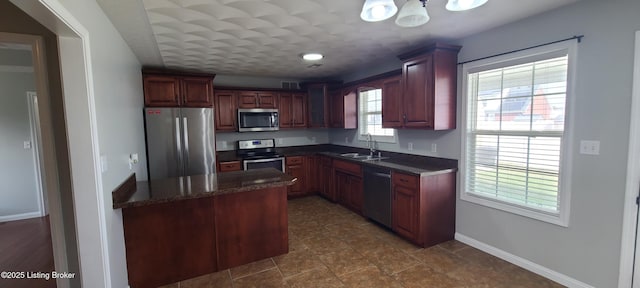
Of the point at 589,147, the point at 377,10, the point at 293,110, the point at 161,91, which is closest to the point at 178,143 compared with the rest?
the point at 161,91

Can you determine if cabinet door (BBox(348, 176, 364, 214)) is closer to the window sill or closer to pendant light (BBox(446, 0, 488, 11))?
the window sill

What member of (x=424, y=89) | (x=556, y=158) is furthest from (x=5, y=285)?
(x=556, y=158)

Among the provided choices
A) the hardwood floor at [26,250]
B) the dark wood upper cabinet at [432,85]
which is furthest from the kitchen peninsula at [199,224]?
the dark wood upper cabinet at [432,85]

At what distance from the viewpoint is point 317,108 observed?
5.50 meters

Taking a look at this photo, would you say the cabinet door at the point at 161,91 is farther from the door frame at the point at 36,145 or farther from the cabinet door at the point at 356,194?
the cabinet door at the point at 356,194

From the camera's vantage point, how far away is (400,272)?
2559 mm

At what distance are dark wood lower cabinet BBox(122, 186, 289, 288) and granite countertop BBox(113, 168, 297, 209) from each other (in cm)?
12

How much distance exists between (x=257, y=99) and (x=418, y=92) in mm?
2964

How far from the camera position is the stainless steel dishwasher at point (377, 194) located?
136 inches

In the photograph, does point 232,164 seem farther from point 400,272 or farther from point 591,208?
point 591,208

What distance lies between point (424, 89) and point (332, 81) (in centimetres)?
246

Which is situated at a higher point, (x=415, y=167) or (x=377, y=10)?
(x=377, y=10)

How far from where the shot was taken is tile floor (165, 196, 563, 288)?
2.41 m

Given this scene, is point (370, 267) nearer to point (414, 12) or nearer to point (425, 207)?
point (425, 207)
